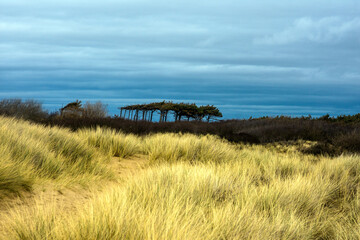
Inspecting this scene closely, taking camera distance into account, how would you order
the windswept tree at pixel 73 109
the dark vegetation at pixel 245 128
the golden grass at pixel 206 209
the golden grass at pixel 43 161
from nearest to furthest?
the golden grass at pixel 206 209, the golden grass at pixel 43 161, the dark vegetation at pixel 245 128, the windswept tree at pixel 73 109

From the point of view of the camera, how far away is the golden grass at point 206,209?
2.65 meters

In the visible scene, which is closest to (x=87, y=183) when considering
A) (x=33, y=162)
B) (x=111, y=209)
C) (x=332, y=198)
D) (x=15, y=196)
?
(x=33, y=162)

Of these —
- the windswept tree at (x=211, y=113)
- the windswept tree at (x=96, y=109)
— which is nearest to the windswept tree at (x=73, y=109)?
the windswept tree at (x=96, y=109)

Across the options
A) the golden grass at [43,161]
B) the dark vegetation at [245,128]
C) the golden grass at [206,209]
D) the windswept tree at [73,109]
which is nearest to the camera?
the golden grass at [206,209]

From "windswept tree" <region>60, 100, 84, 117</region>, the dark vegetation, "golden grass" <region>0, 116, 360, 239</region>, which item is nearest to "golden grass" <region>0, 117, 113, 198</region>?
"golden grass" <region>0, 116, 360, 239</region>

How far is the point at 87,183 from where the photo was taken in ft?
17.6

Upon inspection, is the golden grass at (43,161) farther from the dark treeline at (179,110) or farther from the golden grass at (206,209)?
the dark treeline at (179,110)

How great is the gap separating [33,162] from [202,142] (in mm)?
4529

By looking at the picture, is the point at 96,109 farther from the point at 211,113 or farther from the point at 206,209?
the point at 206,209

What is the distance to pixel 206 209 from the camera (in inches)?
145

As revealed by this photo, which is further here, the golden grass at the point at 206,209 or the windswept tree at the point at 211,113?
the windswept tree at the point at 211,113

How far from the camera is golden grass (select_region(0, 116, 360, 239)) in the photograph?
265cm

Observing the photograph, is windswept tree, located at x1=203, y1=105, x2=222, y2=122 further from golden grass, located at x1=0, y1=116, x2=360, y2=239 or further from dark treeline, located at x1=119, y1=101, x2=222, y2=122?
golden grass, located at x1=0, y1=116, x2=360, y2=239

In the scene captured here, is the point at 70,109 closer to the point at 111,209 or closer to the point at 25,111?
the point at 25,111
